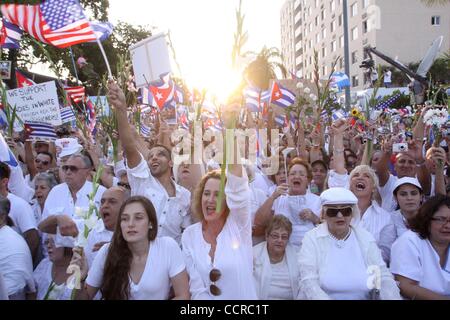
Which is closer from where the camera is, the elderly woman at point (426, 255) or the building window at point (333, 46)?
the elderly woman at point (426, 255)

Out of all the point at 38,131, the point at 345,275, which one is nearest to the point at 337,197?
the point at 345,275

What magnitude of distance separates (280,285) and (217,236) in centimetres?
85

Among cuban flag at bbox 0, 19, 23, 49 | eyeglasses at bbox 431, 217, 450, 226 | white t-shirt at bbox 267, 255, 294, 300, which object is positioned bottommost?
white t-shirt at bbox 267, 255, 294, 300

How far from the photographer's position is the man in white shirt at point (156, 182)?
3.44m

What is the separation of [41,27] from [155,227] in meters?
2.92

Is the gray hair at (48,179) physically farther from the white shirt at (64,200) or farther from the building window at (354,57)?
the building window at (354,57)

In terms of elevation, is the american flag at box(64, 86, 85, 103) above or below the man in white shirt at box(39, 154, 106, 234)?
above

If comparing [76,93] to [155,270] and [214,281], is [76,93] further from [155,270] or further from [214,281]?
[214,281]

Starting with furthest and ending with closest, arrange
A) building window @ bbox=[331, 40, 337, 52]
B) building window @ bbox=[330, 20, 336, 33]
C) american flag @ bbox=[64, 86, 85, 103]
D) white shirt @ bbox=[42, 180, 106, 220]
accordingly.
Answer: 1. building window @ bbox=[331, 40, 337, 52]
2. building window @ bbox=[330, 20, 336, 33]
3. american flag @ bbox=[64, 86, 85, 103]
4. white shirt @ bbox=[42, 180, 106, 220]

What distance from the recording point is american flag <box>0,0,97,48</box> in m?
4.51

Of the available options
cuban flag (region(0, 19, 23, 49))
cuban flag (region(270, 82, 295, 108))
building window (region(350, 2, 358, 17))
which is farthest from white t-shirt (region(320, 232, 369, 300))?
building window (region(350, 2, 358, 17))

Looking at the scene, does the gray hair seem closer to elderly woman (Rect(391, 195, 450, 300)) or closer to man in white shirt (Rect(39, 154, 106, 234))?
man in white shirt (Rect(39, 154, 106, 234))

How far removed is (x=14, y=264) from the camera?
3.29 metres

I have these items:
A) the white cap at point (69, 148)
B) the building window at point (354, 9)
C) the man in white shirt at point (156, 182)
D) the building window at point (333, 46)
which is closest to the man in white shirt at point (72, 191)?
the white cap at point (69, 148)
